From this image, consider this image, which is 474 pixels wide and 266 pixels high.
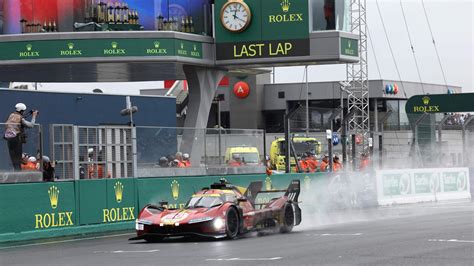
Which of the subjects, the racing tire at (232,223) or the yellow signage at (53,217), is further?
the yellow signage at (53,217)

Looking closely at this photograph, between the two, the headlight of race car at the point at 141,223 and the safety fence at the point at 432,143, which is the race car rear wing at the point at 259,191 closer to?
the headlight of race car at the point at 141,223

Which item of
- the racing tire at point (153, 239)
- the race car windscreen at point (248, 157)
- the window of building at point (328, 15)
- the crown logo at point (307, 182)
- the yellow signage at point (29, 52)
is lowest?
the racing tire at point (153, 239)

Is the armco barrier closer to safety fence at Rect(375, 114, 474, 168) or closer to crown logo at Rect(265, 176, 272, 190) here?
crown logo at Rect(265, 176, 272, 190)

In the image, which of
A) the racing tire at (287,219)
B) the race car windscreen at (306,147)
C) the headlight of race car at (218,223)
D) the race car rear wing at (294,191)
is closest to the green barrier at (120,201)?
the race car rear wing at (294,191)

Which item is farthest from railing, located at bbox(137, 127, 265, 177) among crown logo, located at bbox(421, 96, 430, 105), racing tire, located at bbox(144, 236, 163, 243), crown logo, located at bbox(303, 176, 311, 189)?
crown logo, located at bbox(421, 96, 430, 105)

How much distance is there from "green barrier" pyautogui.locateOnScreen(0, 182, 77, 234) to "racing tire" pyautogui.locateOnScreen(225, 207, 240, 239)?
3922 millimetres

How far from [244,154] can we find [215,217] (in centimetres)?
1038

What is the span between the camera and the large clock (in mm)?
36906

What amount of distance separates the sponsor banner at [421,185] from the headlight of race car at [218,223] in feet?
50.3

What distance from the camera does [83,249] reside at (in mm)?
17125

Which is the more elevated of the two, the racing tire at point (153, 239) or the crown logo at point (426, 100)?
the crown logo at point (426, 100)

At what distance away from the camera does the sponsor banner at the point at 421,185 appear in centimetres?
3313

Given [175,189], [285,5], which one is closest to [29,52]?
[285,5]

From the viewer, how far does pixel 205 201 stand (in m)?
18.8
